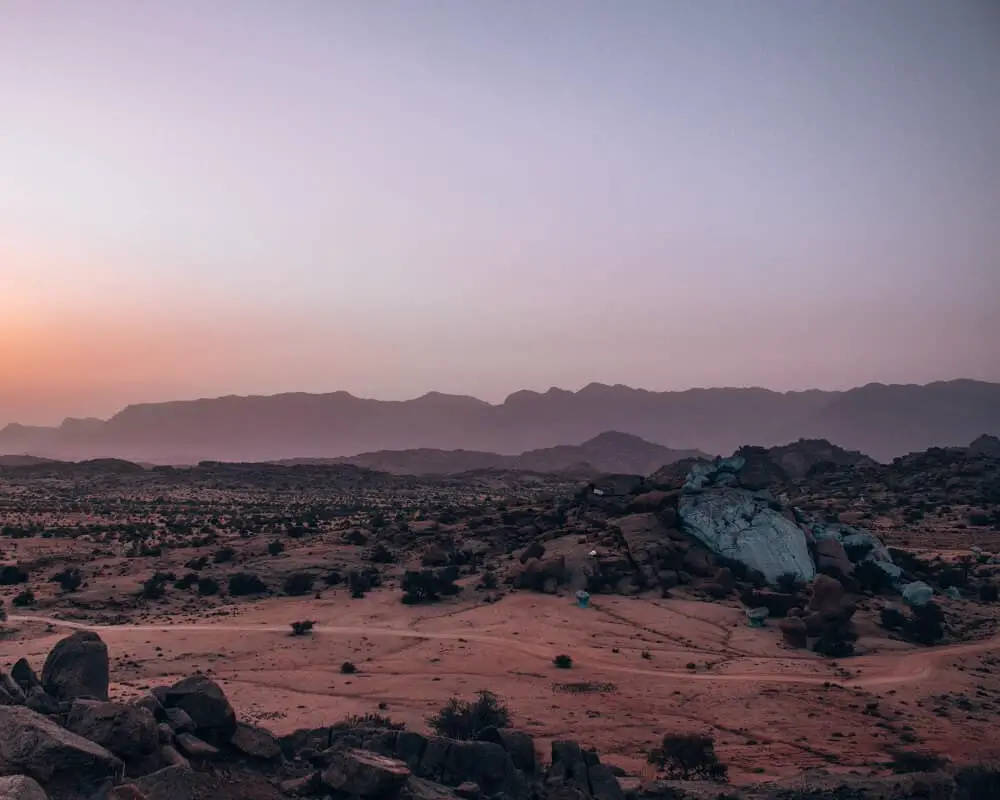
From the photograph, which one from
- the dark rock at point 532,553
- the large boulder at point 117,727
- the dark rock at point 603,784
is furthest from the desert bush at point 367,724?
the dark rock at point 532,553

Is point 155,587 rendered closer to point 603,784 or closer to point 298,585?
point 298,585

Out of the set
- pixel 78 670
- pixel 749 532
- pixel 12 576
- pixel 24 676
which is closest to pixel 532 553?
pixel 749 532

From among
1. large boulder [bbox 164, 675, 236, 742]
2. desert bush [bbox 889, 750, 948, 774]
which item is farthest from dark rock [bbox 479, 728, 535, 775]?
desert bush [bbox 889, 750, 948, 774]

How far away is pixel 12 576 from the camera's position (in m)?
31.9

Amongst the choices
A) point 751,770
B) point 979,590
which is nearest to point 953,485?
point 979,590

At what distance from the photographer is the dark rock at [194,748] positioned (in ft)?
33.5

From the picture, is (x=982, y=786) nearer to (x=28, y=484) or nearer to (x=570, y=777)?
(x=570, y=777)

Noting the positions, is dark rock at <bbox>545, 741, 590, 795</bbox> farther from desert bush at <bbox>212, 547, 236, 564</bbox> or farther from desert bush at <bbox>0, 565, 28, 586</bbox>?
desert bush at <bbox>0, 565, 28, 586</bbox>

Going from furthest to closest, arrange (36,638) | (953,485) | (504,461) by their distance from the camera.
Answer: (504,461) → (953,485) → (36,638)

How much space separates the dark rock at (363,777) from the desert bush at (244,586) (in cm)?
2415

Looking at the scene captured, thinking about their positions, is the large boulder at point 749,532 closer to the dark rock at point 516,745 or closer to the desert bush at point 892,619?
the desert bush at point 892,619

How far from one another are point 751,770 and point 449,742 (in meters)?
6.58

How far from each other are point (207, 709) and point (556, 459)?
161684mm

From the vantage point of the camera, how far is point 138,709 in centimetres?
991
